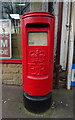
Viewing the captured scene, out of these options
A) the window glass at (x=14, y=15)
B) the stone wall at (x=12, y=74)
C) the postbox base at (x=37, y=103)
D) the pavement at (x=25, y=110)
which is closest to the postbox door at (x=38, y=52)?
the postbox base at (x=37, y=103)

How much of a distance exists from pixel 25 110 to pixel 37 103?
1.24 ft

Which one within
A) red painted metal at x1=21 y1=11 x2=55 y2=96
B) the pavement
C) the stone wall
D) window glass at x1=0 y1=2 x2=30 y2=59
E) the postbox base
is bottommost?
the pavement

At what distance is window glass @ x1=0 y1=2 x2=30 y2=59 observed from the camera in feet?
10.4

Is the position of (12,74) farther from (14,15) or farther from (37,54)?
(14,15)

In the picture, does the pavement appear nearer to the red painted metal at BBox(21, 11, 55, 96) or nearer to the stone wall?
the stone wall

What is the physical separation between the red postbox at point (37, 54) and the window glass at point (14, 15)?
1.34 metres

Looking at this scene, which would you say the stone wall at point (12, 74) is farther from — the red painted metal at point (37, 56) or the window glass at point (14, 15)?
the red painted metal at point (37, 56)

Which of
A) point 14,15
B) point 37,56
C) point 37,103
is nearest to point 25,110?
point 37,103

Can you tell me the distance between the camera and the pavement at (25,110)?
212 centimetres

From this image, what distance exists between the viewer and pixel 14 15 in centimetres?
319

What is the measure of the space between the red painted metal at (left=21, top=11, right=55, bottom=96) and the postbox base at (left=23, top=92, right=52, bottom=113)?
0.32ft

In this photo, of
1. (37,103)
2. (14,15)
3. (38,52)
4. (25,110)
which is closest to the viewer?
(38,52)

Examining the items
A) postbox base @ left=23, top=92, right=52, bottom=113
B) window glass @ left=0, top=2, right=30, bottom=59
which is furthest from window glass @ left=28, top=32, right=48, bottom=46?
window glass @ left=0, top=2, right=30, bottom=59

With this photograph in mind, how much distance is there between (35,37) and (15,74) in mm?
1747
